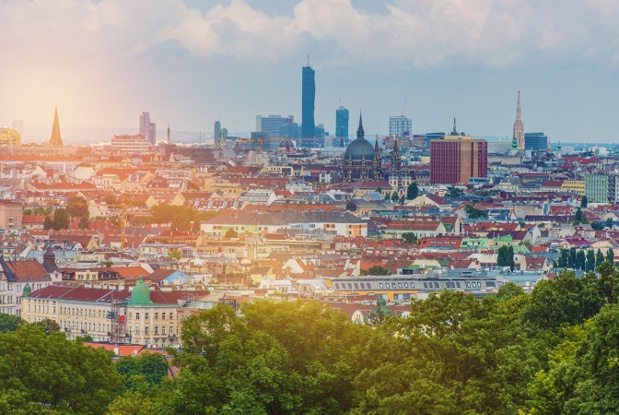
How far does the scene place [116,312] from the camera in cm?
7538

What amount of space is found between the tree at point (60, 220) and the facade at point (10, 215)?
2369 millimetres

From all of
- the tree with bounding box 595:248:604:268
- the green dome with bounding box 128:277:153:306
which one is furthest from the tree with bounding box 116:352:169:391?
the tree with bounding box 595:248:604:268

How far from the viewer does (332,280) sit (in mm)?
85438

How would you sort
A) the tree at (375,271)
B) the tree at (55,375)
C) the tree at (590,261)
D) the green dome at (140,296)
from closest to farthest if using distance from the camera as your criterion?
the tree at (55,375)
the green dome at (140,296)
the tree at (375,271)
the tree at (590,261)

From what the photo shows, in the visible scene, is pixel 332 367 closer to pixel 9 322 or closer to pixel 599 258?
pixel 9 322

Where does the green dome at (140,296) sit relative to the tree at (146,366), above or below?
above

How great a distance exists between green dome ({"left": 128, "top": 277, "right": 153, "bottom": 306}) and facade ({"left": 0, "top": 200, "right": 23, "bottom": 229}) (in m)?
65.8

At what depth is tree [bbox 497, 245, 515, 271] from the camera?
10637 cm

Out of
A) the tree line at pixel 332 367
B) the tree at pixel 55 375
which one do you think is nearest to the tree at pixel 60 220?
the tree at pixel 55 375

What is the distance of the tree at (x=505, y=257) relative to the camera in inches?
4188

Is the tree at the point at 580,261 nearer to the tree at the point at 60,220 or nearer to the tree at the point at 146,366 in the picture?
the tree at the point at 60,220

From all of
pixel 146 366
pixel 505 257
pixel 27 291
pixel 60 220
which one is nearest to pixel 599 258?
pixel 505 257

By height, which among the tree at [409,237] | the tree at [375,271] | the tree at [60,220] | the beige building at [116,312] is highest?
the tree at [60,220]

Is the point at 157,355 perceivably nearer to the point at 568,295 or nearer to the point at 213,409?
the point at 568,295
